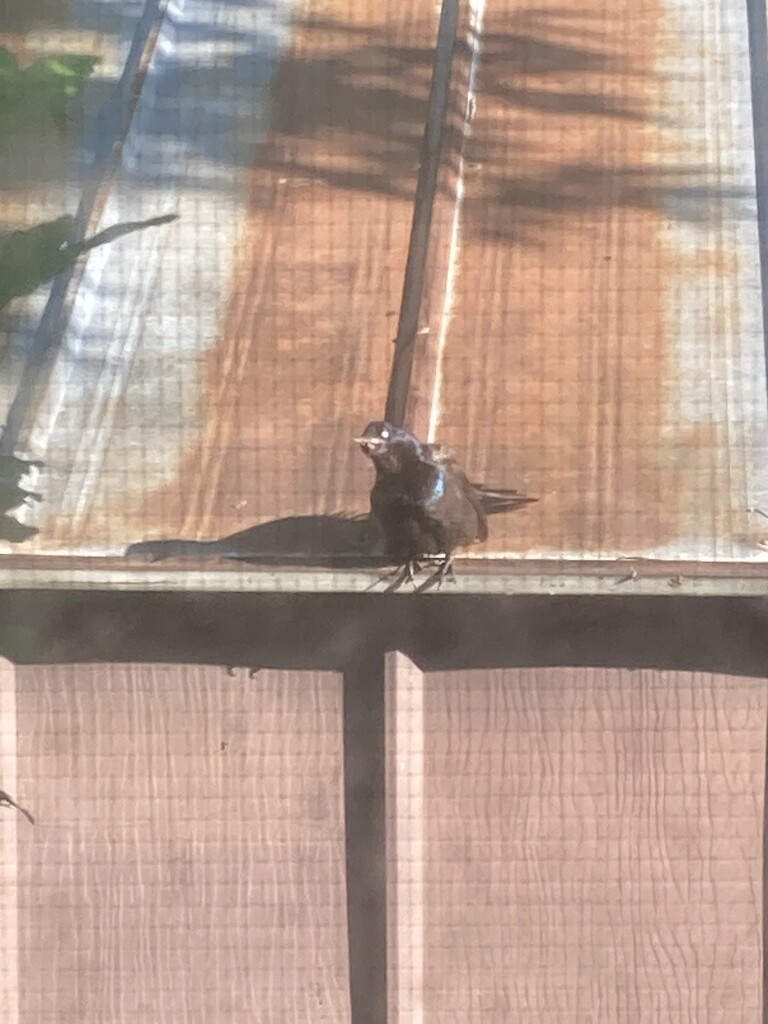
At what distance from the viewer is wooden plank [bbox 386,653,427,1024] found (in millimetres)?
1839

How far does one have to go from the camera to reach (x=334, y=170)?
2158 millimetres

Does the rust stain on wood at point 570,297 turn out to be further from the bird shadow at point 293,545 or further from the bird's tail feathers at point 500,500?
the bird shadow at point 293,545

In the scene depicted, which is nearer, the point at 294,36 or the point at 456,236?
the point at 456,236

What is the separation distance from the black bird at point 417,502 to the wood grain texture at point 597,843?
27 centimetres

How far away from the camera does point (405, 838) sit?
1864 mm

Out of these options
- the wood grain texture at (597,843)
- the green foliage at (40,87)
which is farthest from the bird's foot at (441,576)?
the green foliage at (40,87)

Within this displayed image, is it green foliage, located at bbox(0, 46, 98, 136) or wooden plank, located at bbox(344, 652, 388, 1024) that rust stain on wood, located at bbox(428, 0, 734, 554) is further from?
green foliage, located at bbox(0, 46, 98, 136)

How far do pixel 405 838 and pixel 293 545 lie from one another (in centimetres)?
53

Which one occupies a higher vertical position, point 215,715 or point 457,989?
point 215,715

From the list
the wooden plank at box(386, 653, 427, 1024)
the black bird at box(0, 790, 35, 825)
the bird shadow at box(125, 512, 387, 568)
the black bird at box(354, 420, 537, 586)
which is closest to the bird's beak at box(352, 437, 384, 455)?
the black bird at box(354, 420, 537, 586)

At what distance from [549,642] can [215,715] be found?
57 cm

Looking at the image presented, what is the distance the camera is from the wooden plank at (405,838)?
1.84 metres

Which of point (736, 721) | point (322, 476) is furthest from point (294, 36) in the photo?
point (736, 721)

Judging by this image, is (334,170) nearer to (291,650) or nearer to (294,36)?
(294,36)
